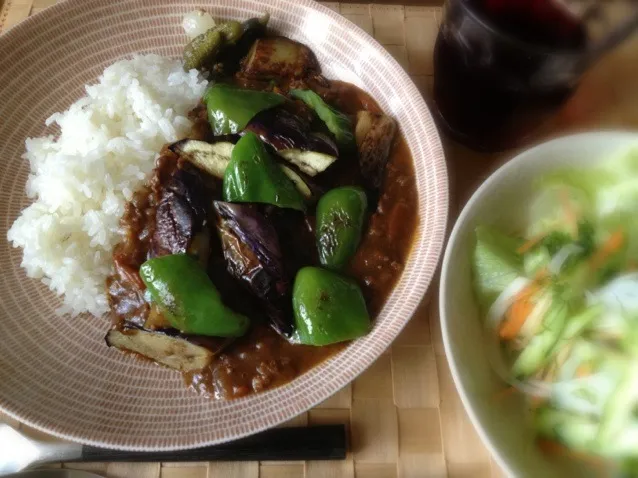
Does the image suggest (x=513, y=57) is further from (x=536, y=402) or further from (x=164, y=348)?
(x=164, y=348)

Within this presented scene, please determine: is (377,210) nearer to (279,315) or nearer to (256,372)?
(279,315)

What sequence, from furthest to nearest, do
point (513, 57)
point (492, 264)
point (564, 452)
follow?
point (513, 57) → point (492, 264) → point (564, 452)

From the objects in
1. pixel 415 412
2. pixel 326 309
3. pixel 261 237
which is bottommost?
pixel 415 412

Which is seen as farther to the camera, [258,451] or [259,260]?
[259,260]

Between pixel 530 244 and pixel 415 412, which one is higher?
pixel 530 244

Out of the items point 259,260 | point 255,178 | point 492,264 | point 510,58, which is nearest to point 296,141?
point 255,178

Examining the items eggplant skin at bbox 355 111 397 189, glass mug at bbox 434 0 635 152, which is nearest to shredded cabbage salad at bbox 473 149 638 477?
glass mug at bbox 434 0 635 152

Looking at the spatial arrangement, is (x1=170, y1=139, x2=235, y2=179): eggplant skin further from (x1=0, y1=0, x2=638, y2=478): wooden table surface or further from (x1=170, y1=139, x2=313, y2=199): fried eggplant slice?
(x1=0, y1=0, x2=638, y2=478): wooden table surface
